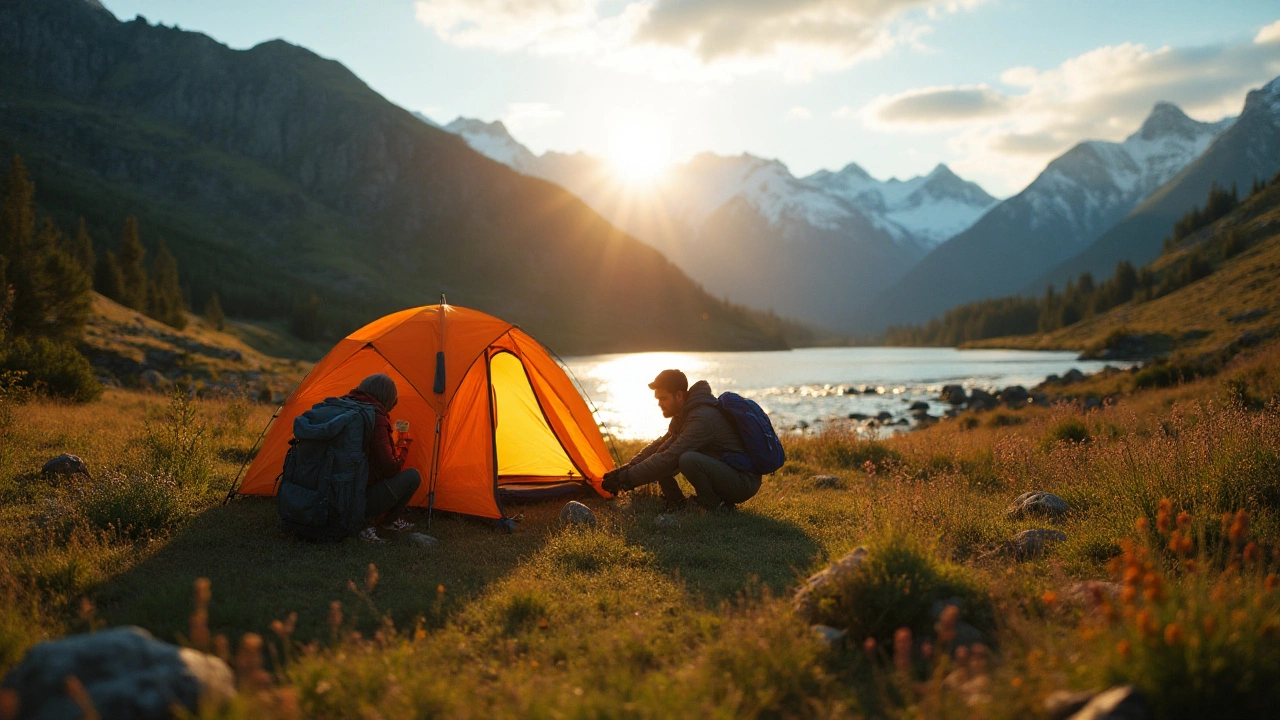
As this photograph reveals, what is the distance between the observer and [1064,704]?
142 inches

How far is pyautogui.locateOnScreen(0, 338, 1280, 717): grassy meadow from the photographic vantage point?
387 cm

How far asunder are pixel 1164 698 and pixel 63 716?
5.30 m

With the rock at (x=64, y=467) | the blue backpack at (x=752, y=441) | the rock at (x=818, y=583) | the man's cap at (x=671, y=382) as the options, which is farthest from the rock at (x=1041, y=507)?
the rock at (x=64, y=467)

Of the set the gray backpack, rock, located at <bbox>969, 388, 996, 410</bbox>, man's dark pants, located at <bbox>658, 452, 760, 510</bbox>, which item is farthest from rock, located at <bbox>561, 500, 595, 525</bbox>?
rock, located at <bbox>969, 388, 996, 410</bbox>

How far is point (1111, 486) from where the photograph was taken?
334 inches

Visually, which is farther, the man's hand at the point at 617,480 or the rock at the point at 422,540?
the man's hand at the point at 617,480

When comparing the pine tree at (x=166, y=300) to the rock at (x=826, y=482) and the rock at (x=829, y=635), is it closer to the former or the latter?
the rock at (x=826, y=482)

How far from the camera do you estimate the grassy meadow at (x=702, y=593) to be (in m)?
3.87

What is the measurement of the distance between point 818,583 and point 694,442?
3936mm

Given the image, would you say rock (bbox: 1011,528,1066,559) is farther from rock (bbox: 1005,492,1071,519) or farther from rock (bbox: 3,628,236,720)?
rock (bbox: 3,628,236,720)

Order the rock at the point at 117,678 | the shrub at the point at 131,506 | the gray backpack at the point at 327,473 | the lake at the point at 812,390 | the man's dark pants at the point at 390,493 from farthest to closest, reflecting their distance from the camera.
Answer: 1. the lake at the point at 812,390
2. the man's dark pants at the point at 390,493
3. the shrub at the point at 131,506
4. the gray backpack at the point at 327,473
5. the rock at the point at 117,678

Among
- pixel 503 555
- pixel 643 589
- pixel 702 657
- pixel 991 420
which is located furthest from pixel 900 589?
pixel 991 420

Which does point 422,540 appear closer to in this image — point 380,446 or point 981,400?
point 380,446

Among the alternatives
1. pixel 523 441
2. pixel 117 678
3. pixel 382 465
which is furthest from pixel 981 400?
pixel 117 678
